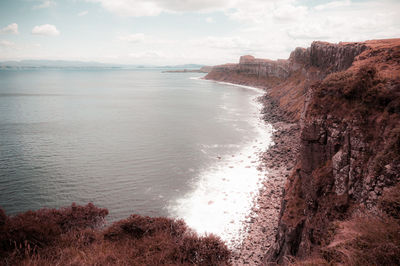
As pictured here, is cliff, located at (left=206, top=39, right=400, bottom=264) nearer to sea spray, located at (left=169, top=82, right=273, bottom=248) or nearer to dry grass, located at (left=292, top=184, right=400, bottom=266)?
dry grass, located at (left=292, top=184, right=400, bottom=266)

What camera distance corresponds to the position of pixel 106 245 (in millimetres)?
17828

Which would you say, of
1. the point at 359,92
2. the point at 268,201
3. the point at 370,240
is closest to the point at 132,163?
the point at 268,201

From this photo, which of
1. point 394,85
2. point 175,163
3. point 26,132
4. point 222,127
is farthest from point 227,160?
point 26,132

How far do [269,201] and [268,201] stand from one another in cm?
14

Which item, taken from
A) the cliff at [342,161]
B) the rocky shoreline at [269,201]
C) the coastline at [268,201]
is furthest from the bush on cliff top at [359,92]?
the rocky shoreline at [269,201]

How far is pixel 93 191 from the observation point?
37062 millimetres

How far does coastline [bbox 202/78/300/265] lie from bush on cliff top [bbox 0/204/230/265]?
726 cm

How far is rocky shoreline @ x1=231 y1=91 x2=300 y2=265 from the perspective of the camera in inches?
977

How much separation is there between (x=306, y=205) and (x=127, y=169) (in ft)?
108

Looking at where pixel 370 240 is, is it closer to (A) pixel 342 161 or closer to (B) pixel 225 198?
(A) pixel 342 161

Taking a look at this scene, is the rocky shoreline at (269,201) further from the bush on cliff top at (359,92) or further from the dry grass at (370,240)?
the bush on cliff top at (359,92)

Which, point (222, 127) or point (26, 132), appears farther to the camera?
point (222, 127)

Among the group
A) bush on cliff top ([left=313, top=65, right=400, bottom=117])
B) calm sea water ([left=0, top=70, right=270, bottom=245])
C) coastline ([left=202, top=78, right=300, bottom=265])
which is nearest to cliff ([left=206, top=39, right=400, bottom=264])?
bush on cliff top ([left=313, top=65, right=400, bottom=117])

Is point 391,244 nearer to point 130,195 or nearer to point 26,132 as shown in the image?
point 130,195
